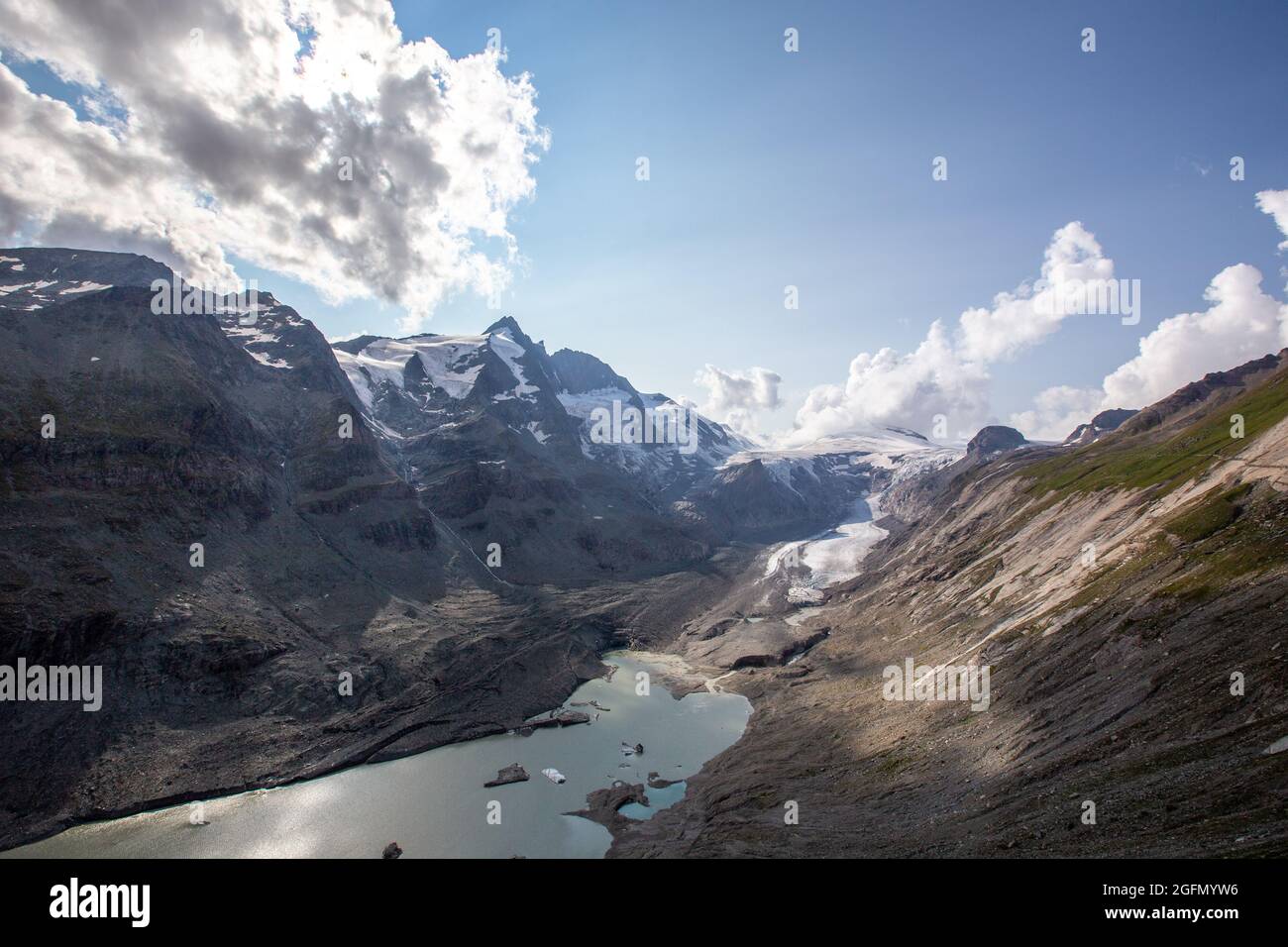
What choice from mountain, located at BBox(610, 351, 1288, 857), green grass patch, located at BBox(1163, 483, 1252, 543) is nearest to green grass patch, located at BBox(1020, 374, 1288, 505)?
mountain, located at BBox(610, 351, 1288, 857)

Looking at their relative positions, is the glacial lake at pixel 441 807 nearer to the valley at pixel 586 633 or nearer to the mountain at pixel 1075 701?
the valley at pixel 586 633

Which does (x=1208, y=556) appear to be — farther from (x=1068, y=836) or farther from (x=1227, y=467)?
(x=1068, y=836)

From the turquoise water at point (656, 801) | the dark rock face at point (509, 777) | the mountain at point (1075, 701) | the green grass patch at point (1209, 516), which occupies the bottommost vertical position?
the turquoise water at point (656, 801)

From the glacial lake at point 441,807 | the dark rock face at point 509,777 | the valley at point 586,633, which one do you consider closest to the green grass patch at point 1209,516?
the valley at point 586,633

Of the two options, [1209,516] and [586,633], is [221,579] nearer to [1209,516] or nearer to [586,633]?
[586,633]

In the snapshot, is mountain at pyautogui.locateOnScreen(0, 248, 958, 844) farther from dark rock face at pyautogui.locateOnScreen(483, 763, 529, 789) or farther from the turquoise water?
the turquoise water
